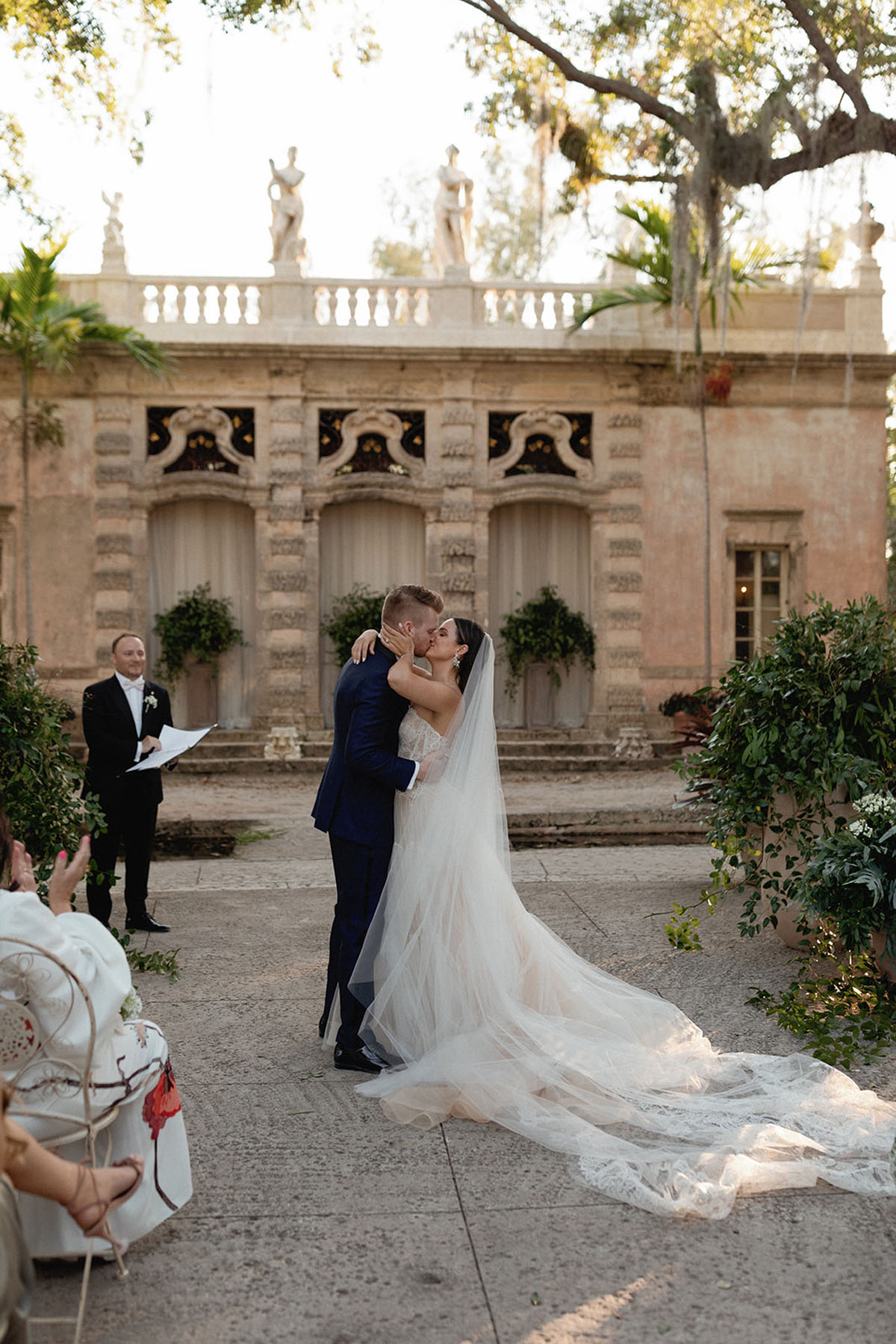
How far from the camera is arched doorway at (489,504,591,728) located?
686 inches

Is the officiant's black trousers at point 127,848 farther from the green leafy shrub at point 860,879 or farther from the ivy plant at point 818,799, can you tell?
the green leafy shrub at point 860,879

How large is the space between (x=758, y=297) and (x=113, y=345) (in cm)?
910

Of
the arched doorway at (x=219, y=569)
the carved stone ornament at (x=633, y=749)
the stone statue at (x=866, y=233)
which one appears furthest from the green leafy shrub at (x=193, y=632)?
the stone statue at (x=866, y=233)

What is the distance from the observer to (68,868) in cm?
299

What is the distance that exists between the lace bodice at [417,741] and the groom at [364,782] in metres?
0.03

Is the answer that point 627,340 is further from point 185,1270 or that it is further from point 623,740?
point 185,1270

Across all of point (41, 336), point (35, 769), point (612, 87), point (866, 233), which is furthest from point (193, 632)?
point (866, 233)

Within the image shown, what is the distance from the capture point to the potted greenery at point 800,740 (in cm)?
556

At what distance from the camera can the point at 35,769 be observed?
5.62 m

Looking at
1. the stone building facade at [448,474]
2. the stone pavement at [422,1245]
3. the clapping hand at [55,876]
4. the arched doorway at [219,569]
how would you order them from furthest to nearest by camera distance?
the arched doorway at [219,569]
the stone building facade at [448,474]
the clapping hand at [55,876]
the stone pavement at [422,1245]

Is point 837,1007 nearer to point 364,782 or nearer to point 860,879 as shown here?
point 860,879

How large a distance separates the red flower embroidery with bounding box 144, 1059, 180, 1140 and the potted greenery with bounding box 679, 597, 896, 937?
308 centimetres

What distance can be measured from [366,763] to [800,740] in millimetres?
2251

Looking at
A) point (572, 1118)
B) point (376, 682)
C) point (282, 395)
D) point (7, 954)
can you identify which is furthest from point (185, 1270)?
point (282, 395)
